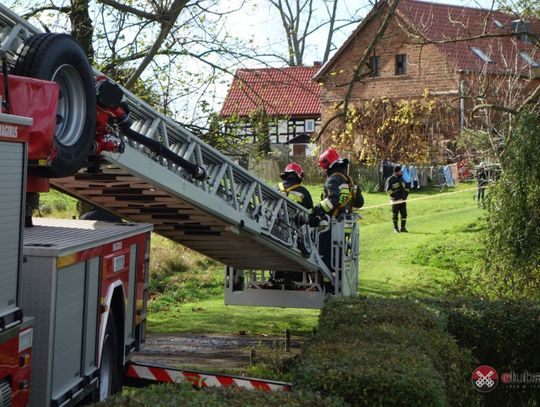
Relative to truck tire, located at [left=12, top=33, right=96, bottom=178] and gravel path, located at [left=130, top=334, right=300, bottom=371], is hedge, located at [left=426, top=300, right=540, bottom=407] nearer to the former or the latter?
gravel path, located at [left=130, top=334, right=300, bottom=371]

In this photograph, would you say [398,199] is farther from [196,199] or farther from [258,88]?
[196,199]

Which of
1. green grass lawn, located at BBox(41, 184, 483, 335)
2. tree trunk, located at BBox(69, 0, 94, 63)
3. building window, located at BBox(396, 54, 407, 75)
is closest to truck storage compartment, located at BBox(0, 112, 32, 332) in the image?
green grass lawn, located at BBox(41, 184, 483, 335)

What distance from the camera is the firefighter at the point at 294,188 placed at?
11633 mm

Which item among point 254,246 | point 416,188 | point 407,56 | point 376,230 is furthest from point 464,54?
point 254,246

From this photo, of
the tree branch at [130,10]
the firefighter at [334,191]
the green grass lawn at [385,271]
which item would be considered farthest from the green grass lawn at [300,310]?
the tree branch at [130,10]

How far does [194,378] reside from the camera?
22.0 ft

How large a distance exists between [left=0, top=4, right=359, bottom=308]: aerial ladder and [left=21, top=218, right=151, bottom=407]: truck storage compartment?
21.3 inches

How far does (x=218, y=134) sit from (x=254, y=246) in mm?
4389

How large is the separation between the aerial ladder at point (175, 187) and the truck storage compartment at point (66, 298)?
54 cm

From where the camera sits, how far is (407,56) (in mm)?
41781

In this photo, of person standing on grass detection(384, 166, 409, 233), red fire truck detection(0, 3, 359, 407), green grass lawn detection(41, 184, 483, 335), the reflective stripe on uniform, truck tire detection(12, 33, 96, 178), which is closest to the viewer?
red fire truck detection(0, 3, 359, 407)

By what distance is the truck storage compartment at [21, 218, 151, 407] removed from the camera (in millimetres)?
4902

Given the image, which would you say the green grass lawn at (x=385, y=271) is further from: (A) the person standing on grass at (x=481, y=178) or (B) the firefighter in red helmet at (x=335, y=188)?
(B) the firefighter in red helmet at (x=335, y=188)

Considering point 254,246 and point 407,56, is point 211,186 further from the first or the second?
point 407,56
